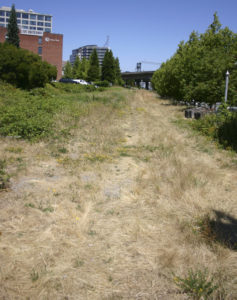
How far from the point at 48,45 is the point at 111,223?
78.8 metres

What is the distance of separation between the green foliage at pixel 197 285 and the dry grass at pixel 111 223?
7 centimetres

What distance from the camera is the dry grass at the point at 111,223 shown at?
307 cm

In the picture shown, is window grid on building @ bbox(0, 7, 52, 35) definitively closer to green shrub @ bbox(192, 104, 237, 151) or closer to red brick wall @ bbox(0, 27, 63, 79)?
red brick wall @ bbox(0, 27, 63, 79)

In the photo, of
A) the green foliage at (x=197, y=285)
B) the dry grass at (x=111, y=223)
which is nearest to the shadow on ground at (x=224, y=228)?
the dry grass at (x=111, y=223)

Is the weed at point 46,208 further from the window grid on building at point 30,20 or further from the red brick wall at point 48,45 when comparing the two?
the window grid on building at point 30,20

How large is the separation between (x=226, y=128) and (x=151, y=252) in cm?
861

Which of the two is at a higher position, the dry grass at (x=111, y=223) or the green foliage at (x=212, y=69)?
the green foliage at (x=212, y=69)

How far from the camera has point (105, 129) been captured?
1170 cm

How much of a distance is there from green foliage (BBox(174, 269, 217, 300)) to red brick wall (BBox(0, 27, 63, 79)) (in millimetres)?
77082

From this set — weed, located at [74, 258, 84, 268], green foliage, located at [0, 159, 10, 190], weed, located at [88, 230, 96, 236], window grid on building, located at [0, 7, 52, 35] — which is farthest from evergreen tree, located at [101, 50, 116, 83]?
window grid on building, located at [0, 7, 52, 35]

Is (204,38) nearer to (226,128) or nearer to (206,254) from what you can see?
(226,128)

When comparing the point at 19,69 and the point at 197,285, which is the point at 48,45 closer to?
the point at 19,69

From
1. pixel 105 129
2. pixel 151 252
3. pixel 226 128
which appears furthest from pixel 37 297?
pixel 226 128

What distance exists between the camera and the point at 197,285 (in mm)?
2953
